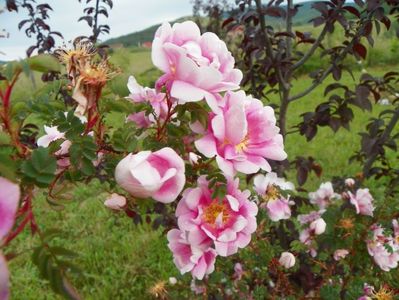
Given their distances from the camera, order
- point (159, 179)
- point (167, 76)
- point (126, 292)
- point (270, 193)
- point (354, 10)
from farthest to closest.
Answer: point (126, 292) → point (354, 10) → point (270, 193) → point (167, 76) → point (159, 179)

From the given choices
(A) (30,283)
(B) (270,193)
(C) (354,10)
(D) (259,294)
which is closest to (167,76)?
(B) (270,193)

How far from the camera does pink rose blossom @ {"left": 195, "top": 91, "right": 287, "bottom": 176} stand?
77cm

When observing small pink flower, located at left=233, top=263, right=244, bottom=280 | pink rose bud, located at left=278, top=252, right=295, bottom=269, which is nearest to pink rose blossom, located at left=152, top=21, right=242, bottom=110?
pink rose bud, located at left=278, top=252, right=295, bottom=269

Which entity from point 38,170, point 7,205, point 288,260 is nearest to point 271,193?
point 288,260

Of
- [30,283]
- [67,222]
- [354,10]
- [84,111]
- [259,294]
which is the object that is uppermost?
[84,111]

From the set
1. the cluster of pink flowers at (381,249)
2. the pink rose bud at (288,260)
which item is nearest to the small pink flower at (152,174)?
the pink rose bud at (288,260)

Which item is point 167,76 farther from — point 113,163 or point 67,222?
point 67,222

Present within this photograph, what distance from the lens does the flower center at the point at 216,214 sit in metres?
0.87

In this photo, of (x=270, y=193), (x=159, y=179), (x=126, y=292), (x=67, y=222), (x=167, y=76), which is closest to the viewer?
(x=159, y=179)

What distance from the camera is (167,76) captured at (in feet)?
2.56

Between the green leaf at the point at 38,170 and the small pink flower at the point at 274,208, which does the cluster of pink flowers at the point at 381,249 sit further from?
the green leaf at the point at 38,170

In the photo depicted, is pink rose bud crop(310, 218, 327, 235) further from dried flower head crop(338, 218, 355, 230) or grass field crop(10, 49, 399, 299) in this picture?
grass field crop(10, 49, 399, 299)

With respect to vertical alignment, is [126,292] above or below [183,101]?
below

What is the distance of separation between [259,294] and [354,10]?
1.06 meters
